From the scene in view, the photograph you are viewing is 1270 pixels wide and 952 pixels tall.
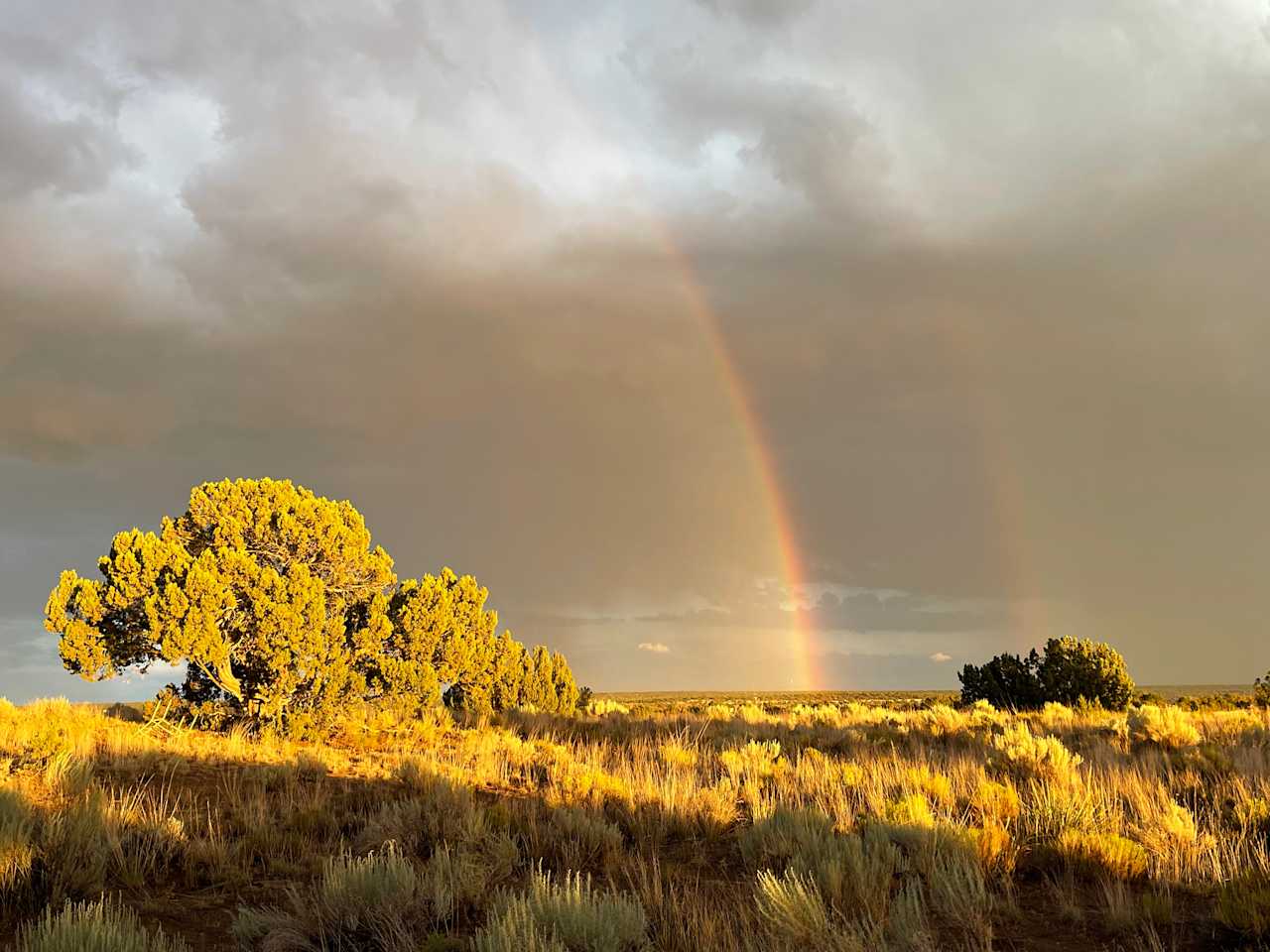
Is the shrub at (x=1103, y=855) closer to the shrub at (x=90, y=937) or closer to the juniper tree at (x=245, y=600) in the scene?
the shrub at (x=90, y=937)

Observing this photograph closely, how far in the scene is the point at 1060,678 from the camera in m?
34.0

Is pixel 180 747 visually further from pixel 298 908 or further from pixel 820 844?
pixel 820 844

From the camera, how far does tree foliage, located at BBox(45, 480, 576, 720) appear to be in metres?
19.9

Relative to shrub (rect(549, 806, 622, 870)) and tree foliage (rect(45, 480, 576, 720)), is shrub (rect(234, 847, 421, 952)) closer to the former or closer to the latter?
shrub (rect(549, 806, 622, 870))

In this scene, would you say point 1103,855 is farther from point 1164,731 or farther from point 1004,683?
point 1004,683

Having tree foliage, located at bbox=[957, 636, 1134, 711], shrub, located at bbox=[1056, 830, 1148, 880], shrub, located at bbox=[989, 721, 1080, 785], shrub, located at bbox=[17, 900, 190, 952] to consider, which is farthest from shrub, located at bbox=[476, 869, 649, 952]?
tree foliage, located at bbox=[957, 636, 1134, 711]

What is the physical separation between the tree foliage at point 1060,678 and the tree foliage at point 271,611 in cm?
2261

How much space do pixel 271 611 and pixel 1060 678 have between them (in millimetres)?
29971

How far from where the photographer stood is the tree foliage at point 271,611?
19.9 meters

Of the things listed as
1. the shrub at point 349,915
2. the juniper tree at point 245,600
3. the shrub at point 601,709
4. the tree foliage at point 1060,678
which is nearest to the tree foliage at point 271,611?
the juniper tree at point 245,600

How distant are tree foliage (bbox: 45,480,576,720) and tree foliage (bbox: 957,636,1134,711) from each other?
74.2ft

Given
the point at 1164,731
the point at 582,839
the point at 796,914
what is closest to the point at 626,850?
the point at 582,839

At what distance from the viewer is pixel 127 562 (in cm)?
2002

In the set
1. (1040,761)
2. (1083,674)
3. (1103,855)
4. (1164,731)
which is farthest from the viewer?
(1083,674)
